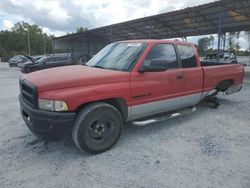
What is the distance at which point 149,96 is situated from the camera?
13.5 ft

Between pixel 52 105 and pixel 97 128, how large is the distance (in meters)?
0.81

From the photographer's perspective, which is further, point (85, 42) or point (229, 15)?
point (85, 42)

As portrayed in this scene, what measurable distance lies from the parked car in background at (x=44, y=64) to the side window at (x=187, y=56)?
15.0 meters

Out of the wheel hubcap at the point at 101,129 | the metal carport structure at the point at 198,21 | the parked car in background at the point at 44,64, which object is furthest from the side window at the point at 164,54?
the parked car in background at the point at 44,64

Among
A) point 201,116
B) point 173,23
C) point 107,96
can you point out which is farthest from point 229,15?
point 107,96

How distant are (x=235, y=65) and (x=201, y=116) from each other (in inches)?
75.8

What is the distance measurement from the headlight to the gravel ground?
844mm

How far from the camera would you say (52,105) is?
313cm

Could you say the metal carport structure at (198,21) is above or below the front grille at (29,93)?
above

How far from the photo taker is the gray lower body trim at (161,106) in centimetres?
402

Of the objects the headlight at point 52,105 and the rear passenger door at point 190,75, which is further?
the rear passenger door at point 190,75

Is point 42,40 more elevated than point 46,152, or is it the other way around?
point 42,40

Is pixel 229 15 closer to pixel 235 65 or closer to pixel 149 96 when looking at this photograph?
pixel 235 65

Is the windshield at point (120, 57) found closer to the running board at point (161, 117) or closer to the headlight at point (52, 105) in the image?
the running board at point (161, 117)
